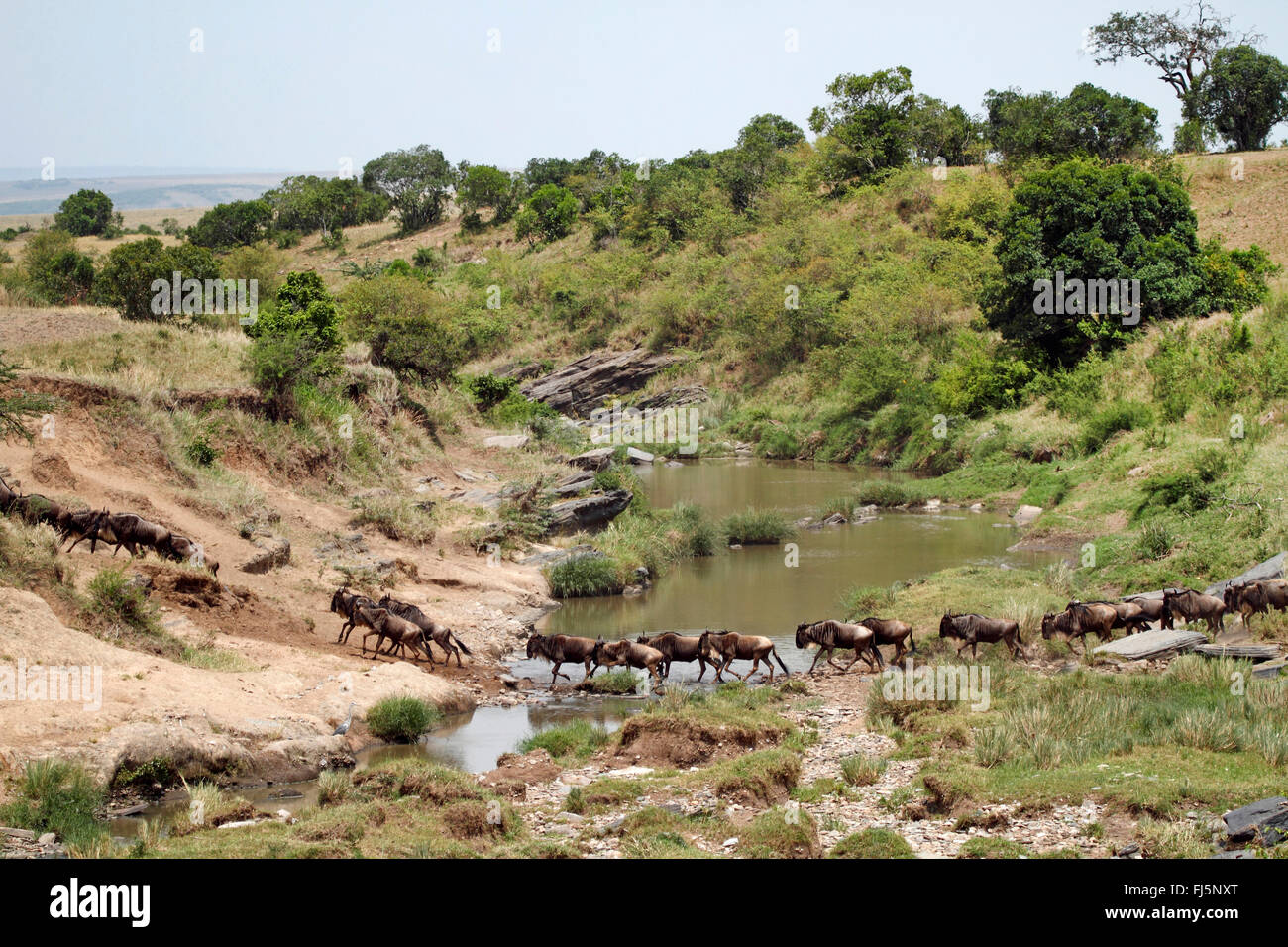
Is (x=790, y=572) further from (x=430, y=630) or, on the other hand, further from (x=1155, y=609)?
(x=430, y=630)

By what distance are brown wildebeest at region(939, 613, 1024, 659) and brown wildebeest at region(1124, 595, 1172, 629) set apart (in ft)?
6.67

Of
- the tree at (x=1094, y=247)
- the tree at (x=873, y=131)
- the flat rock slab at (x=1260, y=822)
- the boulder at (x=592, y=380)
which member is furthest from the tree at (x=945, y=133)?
the flat rock slab at (x=1260, y=822)

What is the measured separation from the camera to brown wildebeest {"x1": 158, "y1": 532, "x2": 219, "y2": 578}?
16578 millimetres

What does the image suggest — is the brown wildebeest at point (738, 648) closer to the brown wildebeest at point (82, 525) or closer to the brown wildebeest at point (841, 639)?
the brown wildebeest at point (841, 639)

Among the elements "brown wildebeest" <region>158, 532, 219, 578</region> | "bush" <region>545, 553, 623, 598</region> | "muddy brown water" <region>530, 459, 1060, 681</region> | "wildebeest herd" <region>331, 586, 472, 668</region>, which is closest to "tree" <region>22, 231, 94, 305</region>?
"muddy brown water" <region>530, 459, 1060, 681</region>

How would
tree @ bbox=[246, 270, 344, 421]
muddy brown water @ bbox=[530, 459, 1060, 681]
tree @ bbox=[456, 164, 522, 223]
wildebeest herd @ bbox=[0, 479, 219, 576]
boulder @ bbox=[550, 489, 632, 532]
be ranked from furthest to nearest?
tree @ bbox=[456, 164, 522, 223] < boulder @ bbox=[550, 489, 632, 532] < tree @ bbox=[246, 270, 344, 421] < muddy brown water @ bbox=[530, 459, 1060, 681] < wildebeest herd @ bbox=[0, 479, 219, 576]

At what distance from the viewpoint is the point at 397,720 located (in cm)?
1355

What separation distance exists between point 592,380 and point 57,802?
49.9 metres

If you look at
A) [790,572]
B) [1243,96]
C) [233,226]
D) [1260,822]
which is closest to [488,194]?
[233,226]

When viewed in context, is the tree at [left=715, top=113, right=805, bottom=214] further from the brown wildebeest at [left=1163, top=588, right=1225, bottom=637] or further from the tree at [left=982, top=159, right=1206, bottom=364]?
the brown wildebeest at [left=1163, top=588, right=1225, bottom=637]

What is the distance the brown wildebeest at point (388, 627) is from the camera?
16.5 meters

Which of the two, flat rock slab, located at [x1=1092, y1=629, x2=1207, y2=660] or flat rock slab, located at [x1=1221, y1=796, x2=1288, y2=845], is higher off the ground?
flat rock slab, located at [x1=1221, y1=796, x2=1288, y2=845]

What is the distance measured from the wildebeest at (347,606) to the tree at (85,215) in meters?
73.3

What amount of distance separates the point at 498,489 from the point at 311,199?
6415 cm
